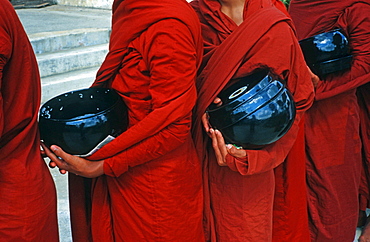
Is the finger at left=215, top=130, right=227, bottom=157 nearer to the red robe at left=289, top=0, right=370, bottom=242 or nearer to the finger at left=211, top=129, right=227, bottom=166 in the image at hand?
the finger at left=211, top=129, right=227, bottom=166

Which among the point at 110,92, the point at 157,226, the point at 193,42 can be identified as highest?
the point at 193,42

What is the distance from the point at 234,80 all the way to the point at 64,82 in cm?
221

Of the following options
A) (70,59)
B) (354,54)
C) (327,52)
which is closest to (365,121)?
(354,54)

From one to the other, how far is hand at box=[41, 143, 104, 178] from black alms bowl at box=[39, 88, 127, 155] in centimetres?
2

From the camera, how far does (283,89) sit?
1.45 m

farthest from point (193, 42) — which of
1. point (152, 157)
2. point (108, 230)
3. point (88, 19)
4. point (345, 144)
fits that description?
point (88, 19)

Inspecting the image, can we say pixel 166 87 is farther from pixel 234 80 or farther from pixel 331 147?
pixel 331 147

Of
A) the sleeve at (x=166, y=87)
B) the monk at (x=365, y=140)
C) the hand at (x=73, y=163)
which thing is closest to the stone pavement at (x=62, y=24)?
the hand at (x=73, y=163)

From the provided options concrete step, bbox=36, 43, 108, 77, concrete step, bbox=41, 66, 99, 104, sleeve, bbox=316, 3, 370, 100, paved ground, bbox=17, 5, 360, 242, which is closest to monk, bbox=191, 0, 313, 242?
sleeve, bbox=316, 3, 370, 100

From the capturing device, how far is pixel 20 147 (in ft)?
4.34

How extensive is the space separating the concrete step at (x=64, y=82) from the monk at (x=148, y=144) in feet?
6.06

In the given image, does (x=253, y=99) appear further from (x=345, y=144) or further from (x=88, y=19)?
(x=88, y=19)

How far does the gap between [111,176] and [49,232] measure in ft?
0.88

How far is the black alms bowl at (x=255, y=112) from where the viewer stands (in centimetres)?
141
